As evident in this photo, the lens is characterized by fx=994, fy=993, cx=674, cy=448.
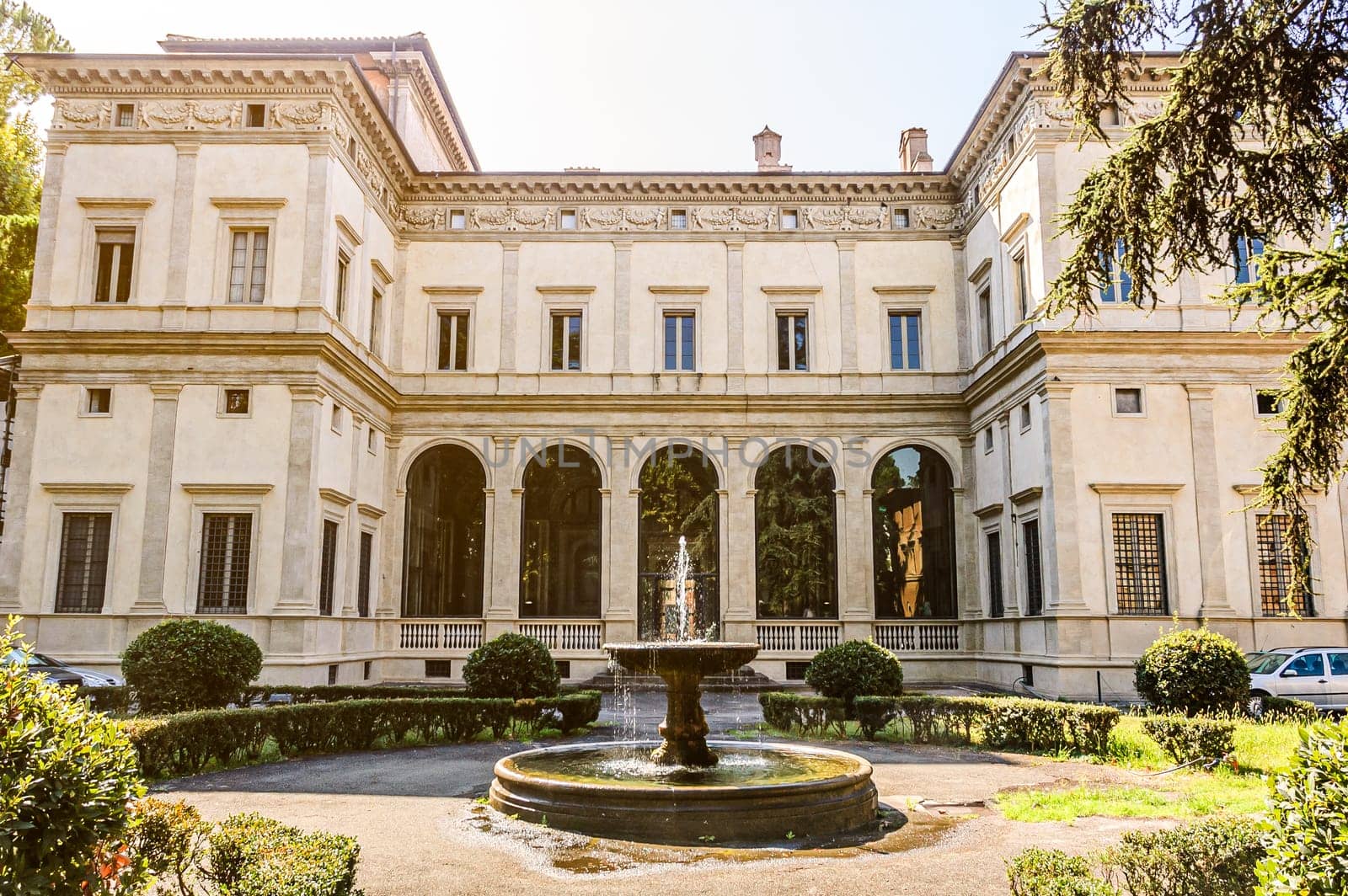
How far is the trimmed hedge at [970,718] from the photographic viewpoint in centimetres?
1380

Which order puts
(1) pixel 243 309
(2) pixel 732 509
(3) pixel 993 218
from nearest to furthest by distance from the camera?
(1) pixel 243 309 → (3) pixel 993 218 → (2) pixel 732 509

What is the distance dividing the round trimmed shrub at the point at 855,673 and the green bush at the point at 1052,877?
1042cm

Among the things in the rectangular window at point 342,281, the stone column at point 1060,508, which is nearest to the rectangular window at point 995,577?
the stone column at point 1060,508

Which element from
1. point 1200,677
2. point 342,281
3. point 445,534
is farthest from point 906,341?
point 342,281

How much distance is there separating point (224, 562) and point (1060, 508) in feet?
59.5

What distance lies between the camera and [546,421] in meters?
27.8

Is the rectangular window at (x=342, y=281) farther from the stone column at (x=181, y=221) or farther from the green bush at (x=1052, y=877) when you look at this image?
the green bush at (x=1052, y=877)

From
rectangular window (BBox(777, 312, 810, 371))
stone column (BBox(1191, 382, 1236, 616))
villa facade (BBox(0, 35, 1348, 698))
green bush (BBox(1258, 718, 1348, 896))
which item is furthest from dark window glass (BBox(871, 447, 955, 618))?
green bush (BBox(1258, 718, 1348, 896))

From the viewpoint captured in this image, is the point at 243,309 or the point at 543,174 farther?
the point at 543,174

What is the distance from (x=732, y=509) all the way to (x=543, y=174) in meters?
10.9

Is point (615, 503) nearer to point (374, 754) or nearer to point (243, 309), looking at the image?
point (243, 309)

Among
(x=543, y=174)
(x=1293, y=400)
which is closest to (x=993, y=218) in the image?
(x=543, y=174)

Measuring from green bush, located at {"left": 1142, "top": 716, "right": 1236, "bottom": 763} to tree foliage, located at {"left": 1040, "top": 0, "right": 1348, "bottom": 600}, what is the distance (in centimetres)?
432

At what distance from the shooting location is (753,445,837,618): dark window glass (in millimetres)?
28938
